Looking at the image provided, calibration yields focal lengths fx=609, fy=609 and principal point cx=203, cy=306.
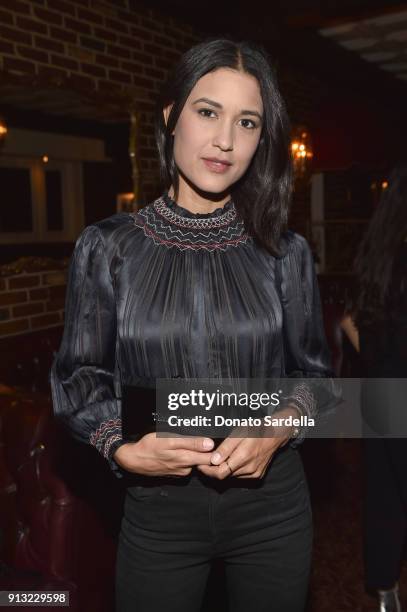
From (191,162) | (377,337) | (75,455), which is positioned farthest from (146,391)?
(377,337)

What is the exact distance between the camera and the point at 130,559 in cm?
126

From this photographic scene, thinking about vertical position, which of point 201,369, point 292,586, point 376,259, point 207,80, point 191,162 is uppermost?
point 207,80

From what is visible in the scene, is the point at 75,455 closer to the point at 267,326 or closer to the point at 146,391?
the point at 146,391

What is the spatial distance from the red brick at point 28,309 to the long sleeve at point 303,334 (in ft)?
8.22

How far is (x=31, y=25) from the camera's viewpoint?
3.41m

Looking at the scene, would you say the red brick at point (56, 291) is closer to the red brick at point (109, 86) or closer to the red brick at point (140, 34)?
the red brick at point (109, 86)

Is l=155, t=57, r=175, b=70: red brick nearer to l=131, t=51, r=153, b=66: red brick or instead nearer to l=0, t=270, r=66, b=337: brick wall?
l=131, t=51, r=153, b=66: red brick

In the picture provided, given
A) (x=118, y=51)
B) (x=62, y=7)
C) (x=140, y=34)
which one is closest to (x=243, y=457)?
(x=62, y=7)

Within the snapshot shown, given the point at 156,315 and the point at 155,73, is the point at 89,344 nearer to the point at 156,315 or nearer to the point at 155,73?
the point at 156,315

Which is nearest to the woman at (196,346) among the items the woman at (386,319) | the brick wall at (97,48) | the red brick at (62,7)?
the woman at (386,319)

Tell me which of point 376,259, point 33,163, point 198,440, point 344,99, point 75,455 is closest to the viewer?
point 198,440

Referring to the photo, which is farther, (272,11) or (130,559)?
(272,11)

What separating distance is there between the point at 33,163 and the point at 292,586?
3065mm

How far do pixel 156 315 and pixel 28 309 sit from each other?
2.59 m
